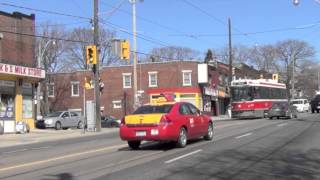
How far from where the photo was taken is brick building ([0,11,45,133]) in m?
36.6

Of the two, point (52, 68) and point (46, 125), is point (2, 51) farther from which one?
point (52, 68)

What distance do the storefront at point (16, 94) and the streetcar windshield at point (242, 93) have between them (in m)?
18.4

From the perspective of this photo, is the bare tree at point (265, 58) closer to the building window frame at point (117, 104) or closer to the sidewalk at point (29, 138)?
the building window frame at point (117, 104)

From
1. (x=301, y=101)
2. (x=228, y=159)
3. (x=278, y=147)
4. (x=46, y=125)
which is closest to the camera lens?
(x=228, y=159)

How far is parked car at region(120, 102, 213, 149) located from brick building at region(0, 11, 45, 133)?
1847cm

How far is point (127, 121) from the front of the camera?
728 inches

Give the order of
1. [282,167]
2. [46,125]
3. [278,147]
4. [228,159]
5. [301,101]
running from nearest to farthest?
[282,167] < [228,159] < [278,147] < [46,125] < [301,101]

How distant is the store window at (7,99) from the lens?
3647cm

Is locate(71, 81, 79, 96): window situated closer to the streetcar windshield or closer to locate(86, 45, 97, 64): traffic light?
the streetcar windshield

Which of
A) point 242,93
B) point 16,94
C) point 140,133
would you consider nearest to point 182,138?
point 140,133

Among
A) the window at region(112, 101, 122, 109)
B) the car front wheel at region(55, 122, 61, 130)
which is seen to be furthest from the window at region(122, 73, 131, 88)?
the car front wheel at region(55, 122, 61, 130)

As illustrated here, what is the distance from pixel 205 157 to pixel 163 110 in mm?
3497

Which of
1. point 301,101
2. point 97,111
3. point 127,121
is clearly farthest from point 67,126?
point 301,101

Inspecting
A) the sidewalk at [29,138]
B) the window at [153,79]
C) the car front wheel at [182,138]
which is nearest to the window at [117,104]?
the window at [153,79]
